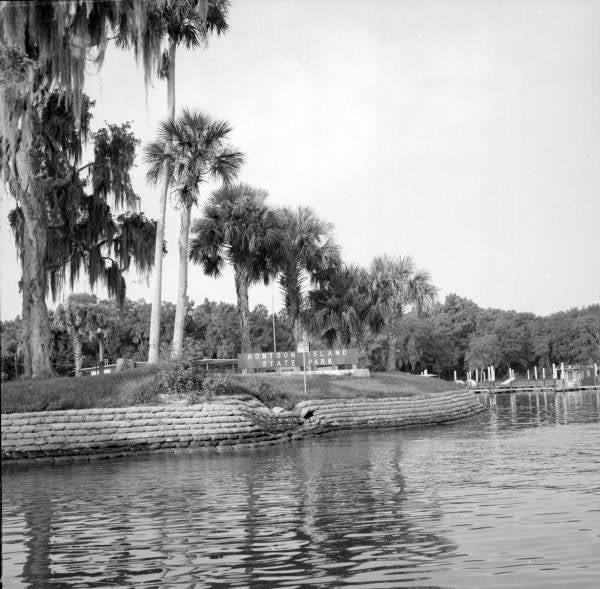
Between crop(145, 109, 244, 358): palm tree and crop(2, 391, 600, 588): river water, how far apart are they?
544 inches

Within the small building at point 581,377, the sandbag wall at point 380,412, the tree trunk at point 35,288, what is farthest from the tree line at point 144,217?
the small building at point 581,377

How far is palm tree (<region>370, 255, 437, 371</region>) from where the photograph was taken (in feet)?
147

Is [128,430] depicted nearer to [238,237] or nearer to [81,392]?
[81,392]

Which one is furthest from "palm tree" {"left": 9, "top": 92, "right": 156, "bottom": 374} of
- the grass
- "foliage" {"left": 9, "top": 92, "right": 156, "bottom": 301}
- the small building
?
the small building

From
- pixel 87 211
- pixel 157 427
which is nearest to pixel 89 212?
pixel 87 211

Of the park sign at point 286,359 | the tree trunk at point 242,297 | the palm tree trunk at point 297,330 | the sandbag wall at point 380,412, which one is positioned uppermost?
the tree trunk at point 242,297

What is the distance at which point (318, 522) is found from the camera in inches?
397

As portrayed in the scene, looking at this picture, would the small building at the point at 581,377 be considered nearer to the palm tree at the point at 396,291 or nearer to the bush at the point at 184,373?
the palm tree at the point at 396,291

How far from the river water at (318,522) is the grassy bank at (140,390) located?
4.26 m

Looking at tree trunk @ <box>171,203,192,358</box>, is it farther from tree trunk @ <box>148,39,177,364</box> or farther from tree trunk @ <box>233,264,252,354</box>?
tree trunk @ <box>233,264,252,354</box>

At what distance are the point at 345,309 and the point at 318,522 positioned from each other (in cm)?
3315

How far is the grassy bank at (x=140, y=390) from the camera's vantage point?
76.3 feet

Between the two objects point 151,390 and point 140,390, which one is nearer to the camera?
point 140,390

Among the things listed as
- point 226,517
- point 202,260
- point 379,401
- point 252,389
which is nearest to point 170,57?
point 202,260
